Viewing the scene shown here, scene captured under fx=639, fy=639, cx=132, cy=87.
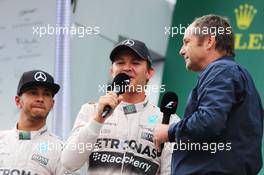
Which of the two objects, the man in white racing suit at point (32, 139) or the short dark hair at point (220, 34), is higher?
the short dark hair at point (220, 34)

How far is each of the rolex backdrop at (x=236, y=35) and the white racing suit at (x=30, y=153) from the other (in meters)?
1.88

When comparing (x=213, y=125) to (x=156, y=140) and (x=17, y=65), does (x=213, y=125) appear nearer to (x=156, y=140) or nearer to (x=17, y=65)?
(x=156, y=140)

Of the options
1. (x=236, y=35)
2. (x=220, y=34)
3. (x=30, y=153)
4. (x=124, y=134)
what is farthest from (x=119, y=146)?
(x=236, y=35)

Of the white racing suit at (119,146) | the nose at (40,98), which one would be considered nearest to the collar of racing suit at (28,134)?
the nose at (40,98)

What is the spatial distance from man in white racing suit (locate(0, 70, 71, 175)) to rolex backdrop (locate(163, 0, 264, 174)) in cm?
186

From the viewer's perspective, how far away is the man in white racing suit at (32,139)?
2258 mm

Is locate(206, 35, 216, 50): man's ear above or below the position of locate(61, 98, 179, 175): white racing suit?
above

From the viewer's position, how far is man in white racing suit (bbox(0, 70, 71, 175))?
7.41 ft

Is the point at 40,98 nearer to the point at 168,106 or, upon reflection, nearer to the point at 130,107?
the point at 130,107

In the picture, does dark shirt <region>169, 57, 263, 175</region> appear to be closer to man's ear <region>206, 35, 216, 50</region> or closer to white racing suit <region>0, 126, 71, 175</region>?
man's ear <region>206, 35, 216, 50</region>

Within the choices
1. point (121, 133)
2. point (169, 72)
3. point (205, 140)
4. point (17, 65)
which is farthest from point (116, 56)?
point (169, 72)

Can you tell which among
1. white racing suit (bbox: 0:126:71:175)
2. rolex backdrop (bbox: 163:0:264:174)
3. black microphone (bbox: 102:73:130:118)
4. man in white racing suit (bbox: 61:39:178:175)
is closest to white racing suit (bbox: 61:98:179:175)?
man in white racing suit (bbox: 61:39:178:175)

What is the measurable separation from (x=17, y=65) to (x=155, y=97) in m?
0.92

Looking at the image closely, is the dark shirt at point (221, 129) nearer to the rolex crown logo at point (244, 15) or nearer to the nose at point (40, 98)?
the nose at point (40, 98)
